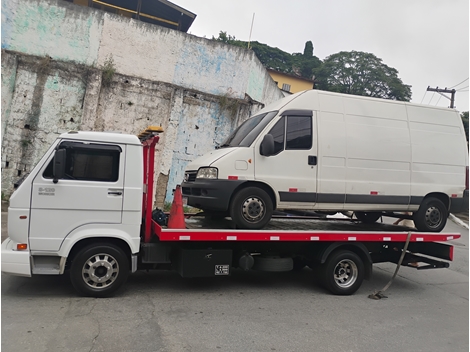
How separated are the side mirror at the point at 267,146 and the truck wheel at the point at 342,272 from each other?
212 cm

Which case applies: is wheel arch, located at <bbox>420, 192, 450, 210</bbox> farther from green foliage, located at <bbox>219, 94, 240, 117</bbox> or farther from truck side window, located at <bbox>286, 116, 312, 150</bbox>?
green foliage, located at <bbox>219, 94, 240, 117</bbox>

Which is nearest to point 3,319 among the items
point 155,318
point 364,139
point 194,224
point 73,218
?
point 73,218

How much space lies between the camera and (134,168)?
557 centimetres

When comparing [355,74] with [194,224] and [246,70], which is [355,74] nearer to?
[246,70]

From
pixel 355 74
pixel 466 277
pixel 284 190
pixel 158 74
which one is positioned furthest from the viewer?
pixel 355 74

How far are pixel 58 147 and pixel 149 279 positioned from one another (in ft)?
8.96

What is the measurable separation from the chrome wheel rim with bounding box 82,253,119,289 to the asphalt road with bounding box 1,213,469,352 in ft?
0.80

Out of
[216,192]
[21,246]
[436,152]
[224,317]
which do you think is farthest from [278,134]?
[21,246]

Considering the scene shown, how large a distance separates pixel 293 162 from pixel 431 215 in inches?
120

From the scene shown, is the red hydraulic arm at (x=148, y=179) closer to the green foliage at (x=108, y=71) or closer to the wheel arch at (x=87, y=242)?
the wheel arch at (x=87, y=242)

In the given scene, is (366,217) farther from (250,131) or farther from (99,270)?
(99,270)

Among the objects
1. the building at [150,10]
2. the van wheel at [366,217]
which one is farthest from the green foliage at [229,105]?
the van wheel at [366,217]

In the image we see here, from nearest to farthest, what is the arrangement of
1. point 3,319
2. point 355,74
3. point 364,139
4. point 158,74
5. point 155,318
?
point 3,319 → point 155,318 → point 364,139 → point 158,74 → point 355,74

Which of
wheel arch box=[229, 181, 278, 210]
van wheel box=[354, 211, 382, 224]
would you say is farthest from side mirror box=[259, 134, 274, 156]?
van wheel box=[354, 211, 382, 224]
